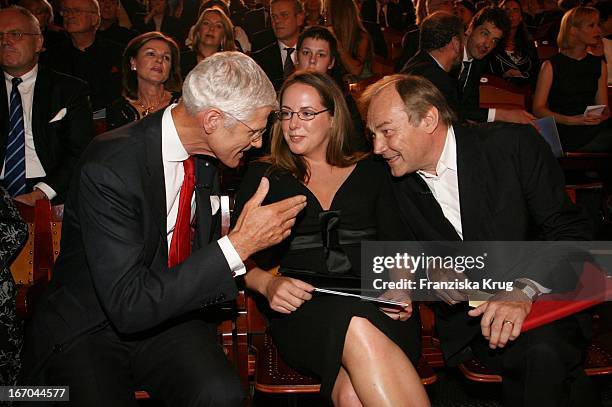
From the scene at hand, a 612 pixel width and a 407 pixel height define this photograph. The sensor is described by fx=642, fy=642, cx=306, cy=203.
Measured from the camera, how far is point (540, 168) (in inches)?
98.4

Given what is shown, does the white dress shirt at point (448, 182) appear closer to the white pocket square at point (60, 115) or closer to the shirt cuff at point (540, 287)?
the shirt cuff at point (540, 287)

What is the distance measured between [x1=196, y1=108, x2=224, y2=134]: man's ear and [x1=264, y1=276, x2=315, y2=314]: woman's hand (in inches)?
25.7

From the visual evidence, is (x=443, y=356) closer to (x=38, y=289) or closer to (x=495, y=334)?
(x=495, y=334)

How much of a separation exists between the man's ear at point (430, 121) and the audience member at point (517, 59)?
12.7 feet

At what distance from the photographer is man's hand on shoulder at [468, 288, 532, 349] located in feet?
7.44

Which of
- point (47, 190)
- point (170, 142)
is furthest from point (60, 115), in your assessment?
point (170, 142)

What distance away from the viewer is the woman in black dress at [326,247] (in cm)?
232

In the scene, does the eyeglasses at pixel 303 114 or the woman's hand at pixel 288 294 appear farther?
the eyeglasses at pixel 303 114

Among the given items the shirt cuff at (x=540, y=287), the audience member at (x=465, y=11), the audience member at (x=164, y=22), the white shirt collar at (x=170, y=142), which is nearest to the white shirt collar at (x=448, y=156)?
the shirt cuff at (x=540, y=287)

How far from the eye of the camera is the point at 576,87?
5.60 meters

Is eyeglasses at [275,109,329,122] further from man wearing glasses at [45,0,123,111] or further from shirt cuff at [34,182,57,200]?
man wearing glasses at [45,0,123,111]

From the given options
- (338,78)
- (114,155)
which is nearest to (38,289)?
(114,155)

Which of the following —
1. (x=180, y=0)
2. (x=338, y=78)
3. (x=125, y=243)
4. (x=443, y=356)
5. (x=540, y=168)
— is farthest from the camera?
(x=180, y=0)

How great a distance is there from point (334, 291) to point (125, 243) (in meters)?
0.77
